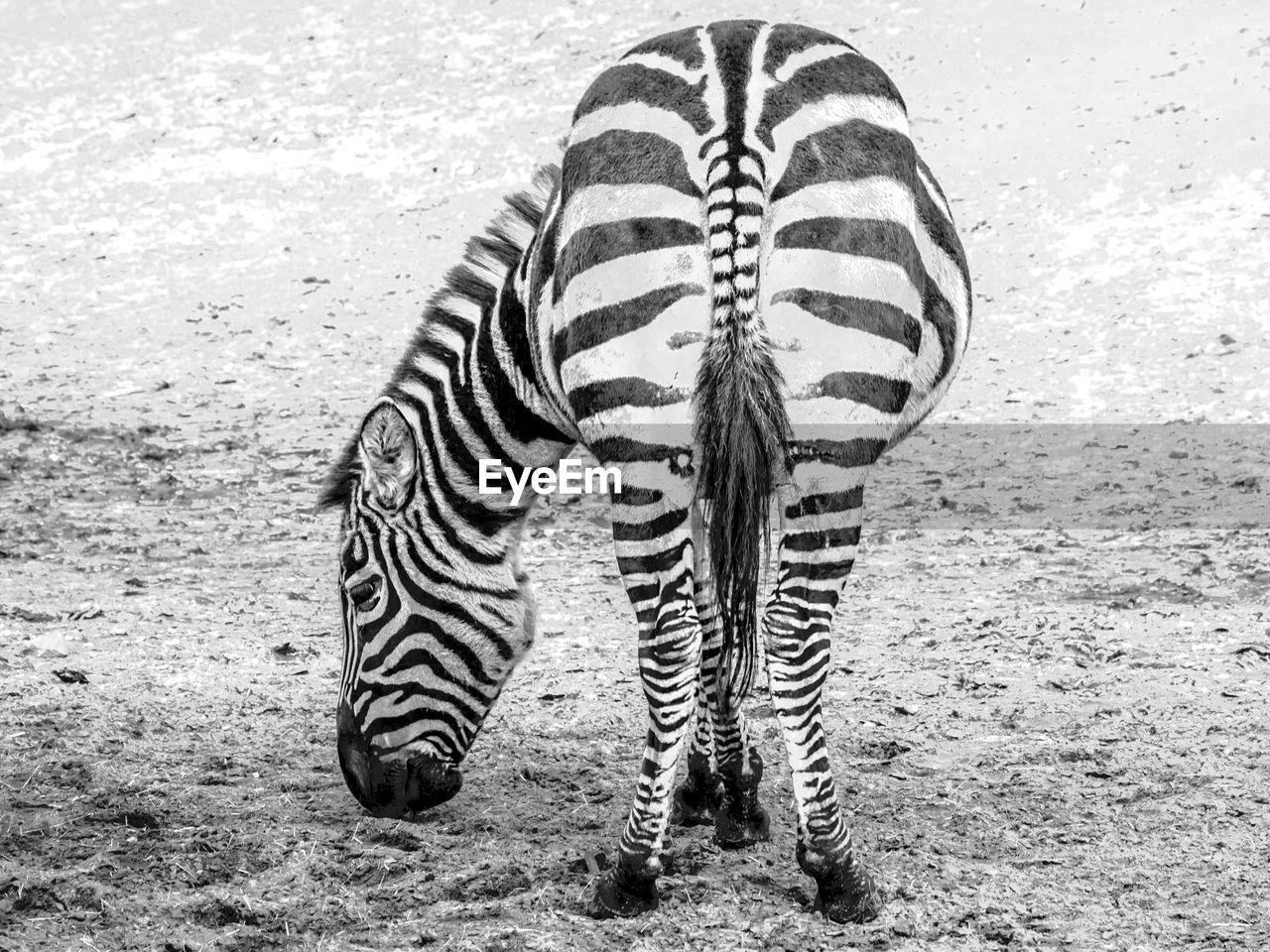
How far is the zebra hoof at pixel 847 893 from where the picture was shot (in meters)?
3.90

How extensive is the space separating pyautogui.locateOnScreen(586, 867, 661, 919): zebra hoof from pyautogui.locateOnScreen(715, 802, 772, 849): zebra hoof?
52 centimetres

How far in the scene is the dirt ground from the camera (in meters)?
4.17

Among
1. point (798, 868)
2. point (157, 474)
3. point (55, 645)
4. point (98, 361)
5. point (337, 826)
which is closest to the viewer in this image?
point (798, 868)

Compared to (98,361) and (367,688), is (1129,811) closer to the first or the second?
(367,688)

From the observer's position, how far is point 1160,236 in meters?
11.6

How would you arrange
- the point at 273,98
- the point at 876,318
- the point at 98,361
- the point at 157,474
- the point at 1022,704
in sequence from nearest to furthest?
the point at 876,318 → the point at 1022,704 → the point at 157,474 → the point at 98,361 → the point at 273,98

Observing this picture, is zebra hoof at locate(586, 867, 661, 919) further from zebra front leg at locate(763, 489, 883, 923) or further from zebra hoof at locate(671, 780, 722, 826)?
zebra hoof at locate(671, 780, 722, 826)

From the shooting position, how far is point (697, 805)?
15.3 feet

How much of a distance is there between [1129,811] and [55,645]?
479cm

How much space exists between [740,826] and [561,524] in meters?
3.92

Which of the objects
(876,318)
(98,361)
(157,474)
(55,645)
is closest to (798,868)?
(876,318)

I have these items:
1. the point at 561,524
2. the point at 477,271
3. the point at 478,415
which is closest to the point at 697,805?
the point at 478,415

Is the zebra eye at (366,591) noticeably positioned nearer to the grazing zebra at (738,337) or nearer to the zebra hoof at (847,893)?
the grazing zebra at (738,337)

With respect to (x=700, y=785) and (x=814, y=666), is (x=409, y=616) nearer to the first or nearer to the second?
(x=700, y=785)
